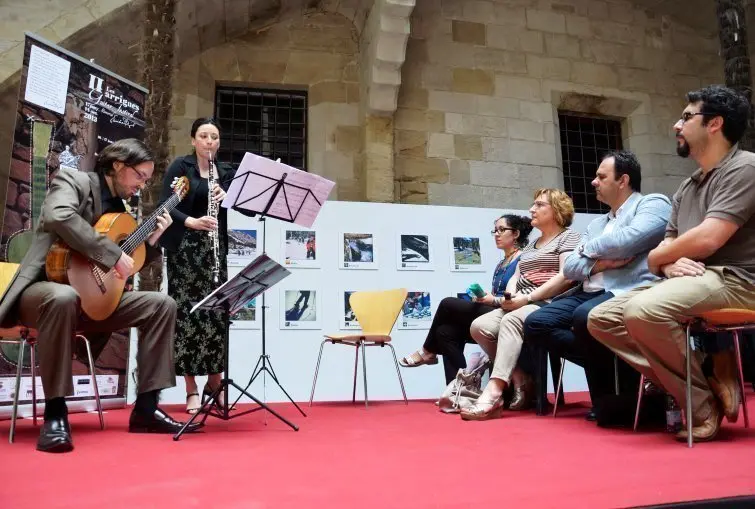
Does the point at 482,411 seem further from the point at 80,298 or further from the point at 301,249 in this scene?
the point at 301,249

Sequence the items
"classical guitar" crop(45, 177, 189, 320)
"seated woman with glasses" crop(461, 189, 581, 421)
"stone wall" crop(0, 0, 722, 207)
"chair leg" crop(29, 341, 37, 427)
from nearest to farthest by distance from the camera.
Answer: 1. "classical guitar" crop(45, 177, 189, 320)
2. "chair leg" crop(29, 341, 37, 427)
3. "seated woman with glasses" crop(461, 189, 581, 421)
4. "stone wall" crop(0, 0, 722, 207)

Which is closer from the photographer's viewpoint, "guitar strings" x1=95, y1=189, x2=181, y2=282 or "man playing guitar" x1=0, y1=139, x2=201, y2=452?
"man playing guitar" x1=0, y1=139, x2=201, y2=452

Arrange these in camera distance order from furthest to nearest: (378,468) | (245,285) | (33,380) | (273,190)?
(273,190) → (33,380) → (245,285) → (378,468)

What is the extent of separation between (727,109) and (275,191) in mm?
2068

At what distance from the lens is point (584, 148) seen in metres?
8.04

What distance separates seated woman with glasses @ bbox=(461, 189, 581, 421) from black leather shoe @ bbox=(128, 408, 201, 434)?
1646 millimetres

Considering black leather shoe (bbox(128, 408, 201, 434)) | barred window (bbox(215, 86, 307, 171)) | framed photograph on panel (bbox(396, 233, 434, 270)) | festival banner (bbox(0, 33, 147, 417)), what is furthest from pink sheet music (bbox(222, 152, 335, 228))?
barred window (bbox(215, 86, 307, 171))

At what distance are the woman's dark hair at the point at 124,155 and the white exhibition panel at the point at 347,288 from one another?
202 cm

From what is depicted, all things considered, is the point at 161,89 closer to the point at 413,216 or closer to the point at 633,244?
the point at 413,216

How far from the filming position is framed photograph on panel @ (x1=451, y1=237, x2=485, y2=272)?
5.29 m

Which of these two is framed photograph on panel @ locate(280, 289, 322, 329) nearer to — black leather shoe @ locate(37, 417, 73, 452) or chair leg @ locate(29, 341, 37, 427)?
chair leg @ locate(29, 341, 37, 427)

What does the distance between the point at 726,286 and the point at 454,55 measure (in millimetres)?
5528

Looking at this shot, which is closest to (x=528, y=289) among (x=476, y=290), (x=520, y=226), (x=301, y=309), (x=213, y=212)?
(x=476, y=290)

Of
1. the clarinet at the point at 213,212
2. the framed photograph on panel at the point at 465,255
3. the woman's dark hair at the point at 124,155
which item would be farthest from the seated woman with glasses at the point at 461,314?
the woman's dark hair at the point at 124,155
